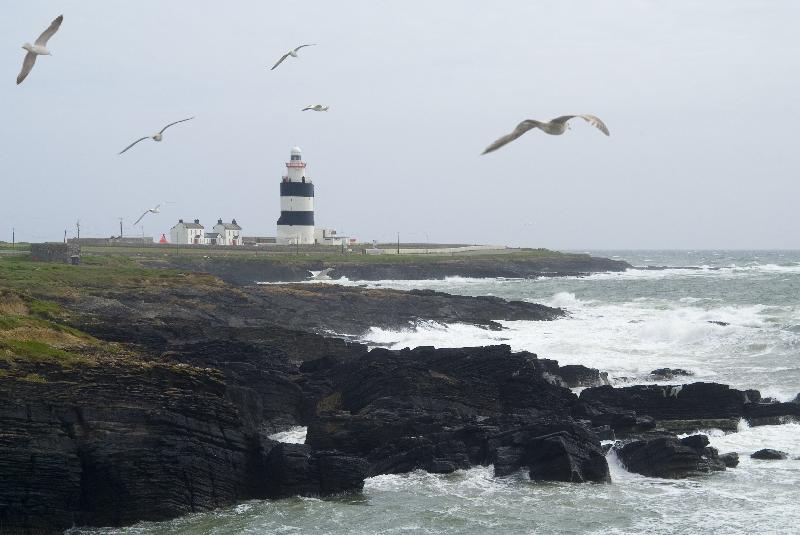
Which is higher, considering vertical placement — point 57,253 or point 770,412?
point 57,253

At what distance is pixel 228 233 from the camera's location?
4043 inches

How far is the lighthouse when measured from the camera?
302 feet

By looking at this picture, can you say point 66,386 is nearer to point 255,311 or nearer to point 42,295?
point 42,295

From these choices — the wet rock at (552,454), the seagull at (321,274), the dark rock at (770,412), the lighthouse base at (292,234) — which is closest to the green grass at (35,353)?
the wet rock at (552,454)

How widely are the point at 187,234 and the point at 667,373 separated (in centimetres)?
7392

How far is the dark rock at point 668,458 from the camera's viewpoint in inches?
775

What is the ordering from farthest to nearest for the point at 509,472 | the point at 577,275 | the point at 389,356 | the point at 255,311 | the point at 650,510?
the point at 577,275 → the point at 255,311 → the point at 389,356 → the point at 509,472 → the point at 650,510

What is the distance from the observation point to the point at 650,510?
687 inches

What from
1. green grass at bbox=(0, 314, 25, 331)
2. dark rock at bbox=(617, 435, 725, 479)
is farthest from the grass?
dark rock at bbox=(617, 435, 725, 479)

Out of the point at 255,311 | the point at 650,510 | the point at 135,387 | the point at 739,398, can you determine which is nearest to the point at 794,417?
the point at 739,398

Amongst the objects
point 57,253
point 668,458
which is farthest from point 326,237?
point 668,458

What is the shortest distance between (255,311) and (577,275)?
57.9 metres

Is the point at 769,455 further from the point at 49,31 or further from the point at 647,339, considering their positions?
the point at 647,339

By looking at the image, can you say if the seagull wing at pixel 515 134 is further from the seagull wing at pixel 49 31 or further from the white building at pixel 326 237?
the white building at pixel 326 237
